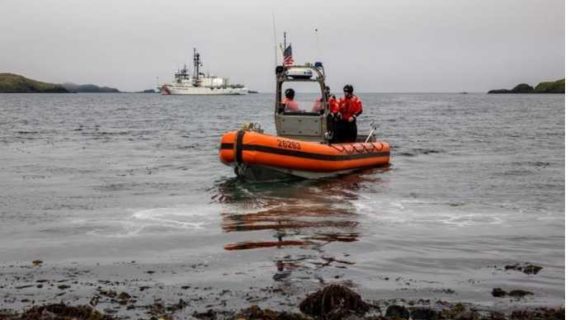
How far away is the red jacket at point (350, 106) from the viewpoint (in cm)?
1628

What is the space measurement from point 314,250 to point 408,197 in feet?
17.6

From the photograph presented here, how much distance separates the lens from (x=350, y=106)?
1631 cm

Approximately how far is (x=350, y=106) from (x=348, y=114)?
21cm

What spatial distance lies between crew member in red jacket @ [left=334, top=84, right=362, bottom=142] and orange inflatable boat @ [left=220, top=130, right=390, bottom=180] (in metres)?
0.90

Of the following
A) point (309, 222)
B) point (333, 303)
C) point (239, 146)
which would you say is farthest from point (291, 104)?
point (333, 303)

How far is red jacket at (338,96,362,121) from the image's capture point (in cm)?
1628

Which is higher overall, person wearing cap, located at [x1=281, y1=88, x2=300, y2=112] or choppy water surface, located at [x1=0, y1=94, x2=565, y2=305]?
person wearing cap, located at [x1=281, y1=88, x2=300, y2=112]

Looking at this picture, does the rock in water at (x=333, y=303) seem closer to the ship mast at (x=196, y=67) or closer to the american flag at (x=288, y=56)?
the american flag at (x=288, y=56)

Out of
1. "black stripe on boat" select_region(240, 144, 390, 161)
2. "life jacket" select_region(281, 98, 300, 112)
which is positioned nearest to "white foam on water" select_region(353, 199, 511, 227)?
"black stripe on boat" select_region(240, 144, 390, 161)

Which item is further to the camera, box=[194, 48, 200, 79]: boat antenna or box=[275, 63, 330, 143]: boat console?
box=[194, 48, 200, 79]: boat antenna

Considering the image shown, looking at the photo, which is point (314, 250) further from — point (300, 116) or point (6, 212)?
point (300, 116)

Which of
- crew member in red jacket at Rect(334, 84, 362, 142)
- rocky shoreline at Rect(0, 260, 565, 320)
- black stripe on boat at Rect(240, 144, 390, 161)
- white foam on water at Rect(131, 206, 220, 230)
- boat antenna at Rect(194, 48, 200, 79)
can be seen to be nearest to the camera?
rocky shoreline at Rect(0, 260, 565, 320)

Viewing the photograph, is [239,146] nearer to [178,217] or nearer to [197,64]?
[178,217]

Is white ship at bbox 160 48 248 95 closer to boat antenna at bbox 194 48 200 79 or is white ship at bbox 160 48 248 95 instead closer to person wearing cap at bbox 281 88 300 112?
boat antenna at bbox 194 48 200 79
